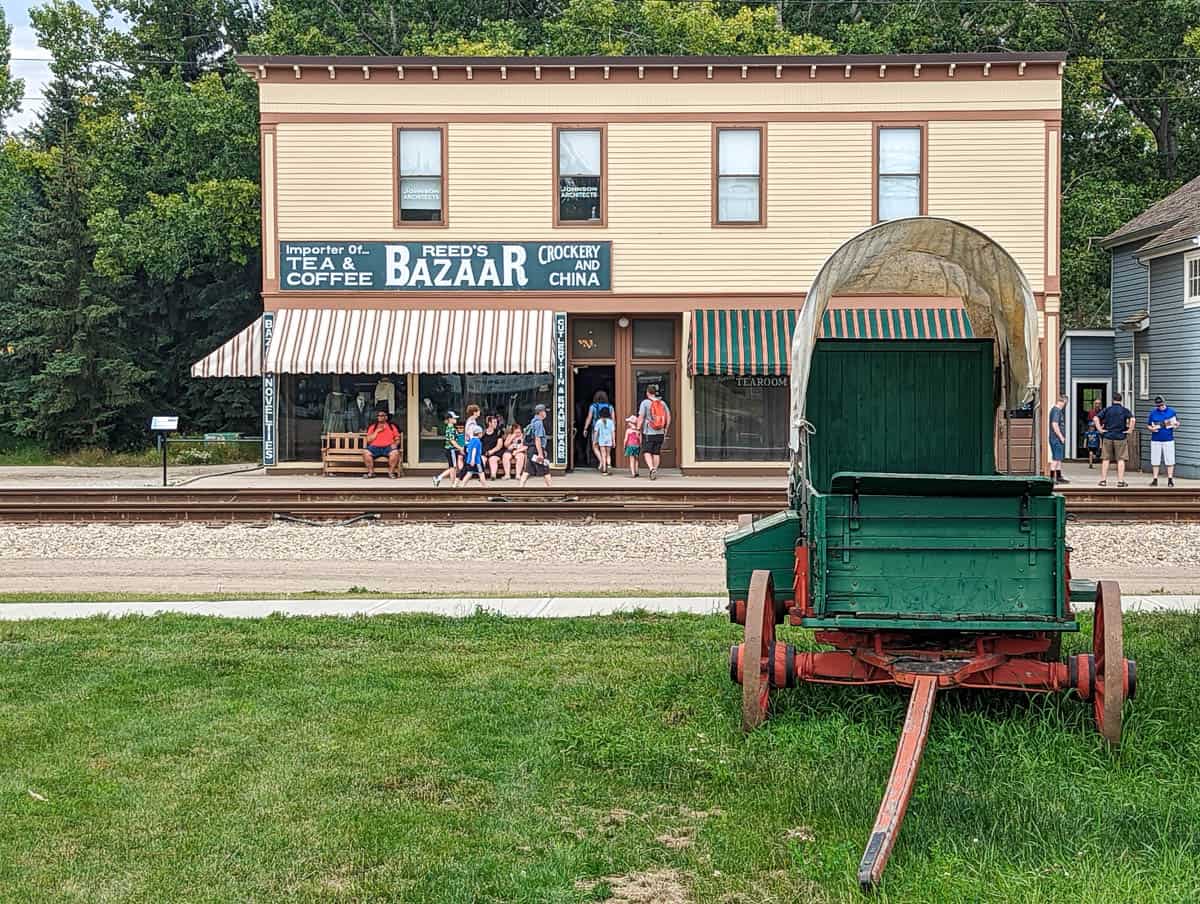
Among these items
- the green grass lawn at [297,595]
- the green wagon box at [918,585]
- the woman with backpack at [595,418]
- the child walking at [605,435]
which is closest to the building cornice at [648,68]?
the woman with backpack at [595,418]

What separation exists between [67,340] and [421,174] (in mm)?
13866

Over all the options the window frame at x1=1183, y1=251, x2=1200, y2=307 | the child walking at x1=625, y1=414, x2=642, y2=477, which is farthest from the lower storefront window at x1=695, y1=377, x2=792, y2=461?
the window frame at x1=1183, y1=251, x2=1200, y2=307

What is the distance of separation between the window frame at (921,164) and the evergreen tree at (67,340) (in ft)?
65.2

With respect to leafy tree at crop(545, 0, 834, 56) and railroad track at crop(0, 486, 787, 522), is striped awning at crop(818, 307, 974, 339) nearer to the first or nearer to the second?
railroad track at crop(0, 486, 787, 522)

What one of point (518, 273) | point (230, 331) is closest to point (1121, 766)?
point (518, 273)

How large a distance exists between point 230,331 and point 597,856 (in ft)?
124

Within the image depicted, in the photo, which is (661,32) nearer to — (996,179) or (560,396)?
(996,179)

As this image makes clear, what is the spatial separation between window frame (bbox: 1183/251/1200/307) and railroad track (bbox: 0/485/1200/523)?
8.51 m

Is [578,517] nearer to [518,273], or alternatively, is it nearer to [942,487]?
[518,273]

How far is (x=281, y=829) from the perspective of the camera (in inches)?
232

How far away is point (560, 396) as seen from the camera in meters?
27.4

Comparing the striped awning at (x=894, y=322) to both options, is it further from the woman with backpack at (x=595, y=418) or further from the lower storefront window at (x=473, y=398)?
the lower storefront window at (x=473, y=398)

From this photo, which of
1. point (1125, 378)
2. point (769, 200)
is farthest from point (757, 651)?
point (1125, 378)

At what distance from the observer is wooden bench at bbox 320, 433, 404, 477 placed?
86.9 ft
